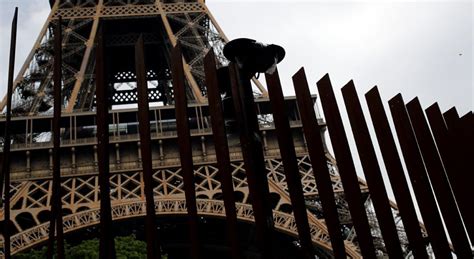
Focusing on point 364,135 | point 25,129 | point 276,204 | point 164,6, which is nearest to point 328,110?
point 364,135

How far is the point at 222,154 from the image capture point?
4.63 m

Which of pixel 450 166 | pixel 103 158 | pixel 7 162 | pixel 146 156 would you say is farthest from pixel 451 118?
pixel 7 162

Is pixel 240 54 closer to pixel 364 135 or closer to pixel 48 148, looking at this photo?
pixel 364 135

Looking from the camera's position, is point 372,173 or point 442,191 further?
point 442,191

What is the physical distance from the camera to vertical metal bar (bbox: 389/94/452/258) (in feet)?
16.0

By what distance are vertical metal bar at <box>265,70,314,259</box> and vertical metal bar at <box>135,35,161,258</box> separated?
3.81ft

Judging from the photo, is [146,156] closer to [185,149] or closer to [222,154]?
Answer: [185,149]

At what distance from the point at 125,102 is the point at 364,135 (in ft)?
107

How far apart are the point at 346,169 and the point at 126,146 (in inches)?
758

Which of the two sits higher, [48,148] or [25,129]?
[25,129]

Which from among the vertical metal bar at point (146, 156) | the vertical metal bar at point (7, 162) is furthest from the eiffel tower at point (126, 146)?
the vertical metal bar at point (146, 156)

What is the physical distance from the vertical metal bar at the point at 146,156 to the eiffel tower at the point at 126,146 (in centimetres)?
1077

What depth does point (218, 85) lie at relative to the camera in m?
4.86

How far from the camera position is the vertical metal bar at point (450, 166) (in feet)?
16.2
